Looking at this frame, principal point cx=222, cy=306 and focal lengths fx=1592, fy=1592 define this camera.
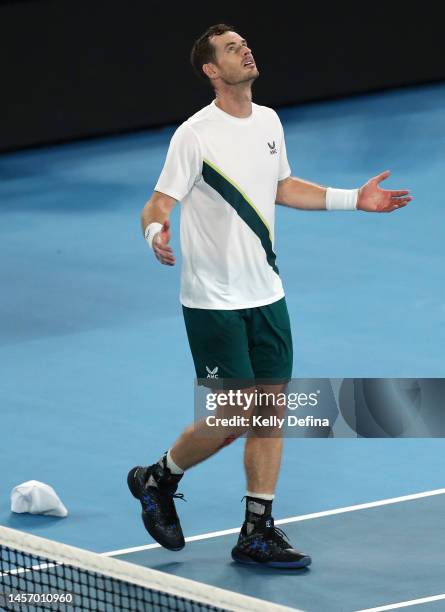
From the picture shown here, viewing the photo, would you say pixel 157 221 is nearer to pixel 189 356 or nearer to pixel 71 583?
pixel 71 583

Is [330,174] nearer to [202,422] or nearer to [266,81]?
[266,81]

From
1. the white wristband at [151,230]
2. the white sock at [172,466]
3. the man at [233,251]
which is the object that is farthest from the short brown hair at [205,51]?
the white sock at [172,466]

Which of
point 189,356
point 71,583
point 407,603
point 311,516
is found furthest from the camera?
point 189,356

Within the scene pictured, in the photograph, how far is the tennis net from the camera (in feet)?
19.4

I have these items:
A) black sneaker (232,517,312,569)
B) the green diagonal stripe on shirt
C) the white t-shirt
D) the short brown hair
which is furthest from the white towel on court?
the short brown hair

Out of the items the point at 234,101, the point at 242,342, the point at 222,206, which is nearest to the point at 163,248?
the point at 222,206

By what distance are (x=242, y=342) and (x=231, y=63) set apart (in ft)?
4.41

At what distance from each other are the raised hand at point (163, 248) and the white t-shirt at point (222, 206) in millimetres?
248

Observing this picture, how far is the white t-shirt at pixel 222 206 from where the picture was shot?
7566 millimetres

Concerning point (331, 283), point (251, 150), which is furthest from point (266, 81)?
point (251, 150)

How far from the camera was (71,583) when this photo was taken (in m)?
7.37

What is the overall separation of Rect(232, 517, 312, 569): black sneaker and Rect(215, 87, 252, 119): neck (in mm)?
1985

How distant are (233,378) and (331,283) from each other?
16.1 feet

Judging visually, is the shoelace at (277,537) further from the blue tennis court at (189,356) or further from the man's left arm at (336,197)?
the man's left arm at (336,197)
